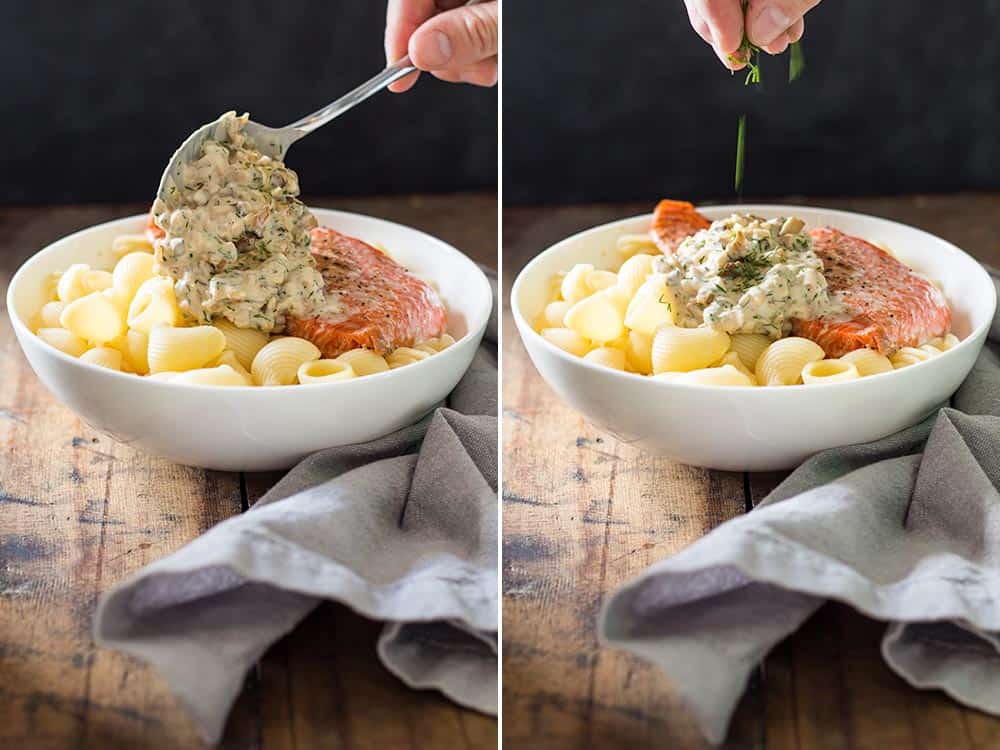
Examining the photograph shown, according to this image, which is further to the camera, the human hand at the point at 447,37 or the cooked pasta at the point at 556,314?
the human hand at the point at 447,37

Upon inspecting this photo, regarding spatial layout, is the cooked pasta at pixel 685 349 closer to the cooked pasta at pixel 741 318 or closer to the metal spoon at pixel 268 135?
the cooked pasta at pixel 741 318

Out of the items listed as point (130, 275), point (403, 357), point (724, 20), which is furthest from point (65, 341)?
point (724, 20)

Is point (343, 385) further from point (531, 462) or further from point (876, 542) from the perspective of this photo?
point (876, 542)

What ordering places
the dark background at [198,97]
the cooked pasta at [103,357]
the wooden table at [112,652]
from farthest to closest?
the dark background at [198,97]
the cooked pasta at [103,357]
the wooden table at [112,652]

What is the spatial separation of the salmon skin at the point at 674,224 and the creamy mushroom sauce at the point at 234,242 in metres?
0.63

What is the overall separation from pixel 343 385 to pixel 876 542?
74cm

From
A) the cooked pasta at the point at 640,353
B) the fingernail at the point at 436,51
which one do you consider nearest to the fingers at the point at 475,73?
the fingernail at the point at 436,51

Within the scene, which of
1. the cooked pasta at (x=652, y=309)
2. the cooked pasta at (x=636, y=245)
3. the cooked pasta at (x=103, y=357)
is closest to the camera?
the cooked pasta at (x=103, y=357)

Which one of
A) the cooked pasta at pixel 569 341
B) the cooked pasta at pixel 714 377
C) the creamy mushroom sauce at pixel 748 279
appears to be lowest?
the cooked pasta at pixel 569 341

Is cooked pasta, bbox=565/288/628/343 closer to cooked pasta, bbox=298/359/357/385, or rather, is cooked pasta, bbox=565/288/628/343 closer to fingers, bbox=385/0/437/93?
cooked pasta, bbox=298/359/357/385

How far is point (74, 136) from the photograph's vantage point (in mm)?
3451

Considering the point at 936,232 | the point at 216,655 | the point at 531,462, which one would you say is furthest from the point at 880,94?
the point at 216,655

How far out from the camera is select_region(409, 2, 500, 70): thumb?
2412 mm

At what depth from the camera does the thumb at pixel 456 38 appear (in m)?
2.41
